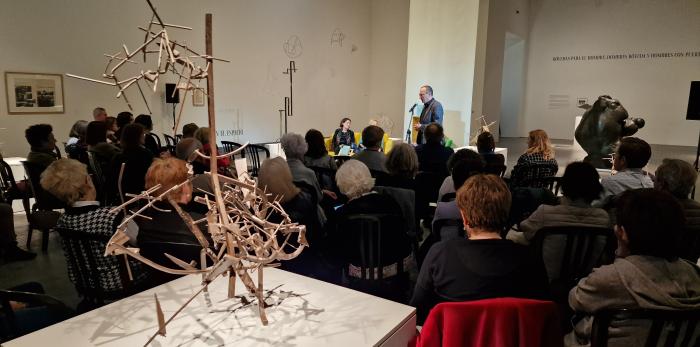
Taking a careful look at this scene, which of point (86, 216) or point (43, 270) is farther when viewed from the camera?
point (43, 270)

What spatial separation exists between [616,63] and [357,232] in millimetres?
14271

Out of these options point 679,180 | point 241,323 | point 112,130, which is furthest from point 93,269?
point 112,130

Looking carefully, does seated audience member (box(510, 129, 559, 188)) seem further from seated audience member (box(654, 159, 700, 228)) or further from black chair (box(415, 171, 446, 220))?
seated audience member (box(654, 159, 700, 228))

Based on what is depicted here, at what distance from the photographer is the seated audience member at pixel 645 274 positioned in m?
1.38

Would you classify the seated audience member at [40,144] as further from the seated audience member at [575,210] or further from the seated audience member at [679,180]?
the seated audience member at [679,180]

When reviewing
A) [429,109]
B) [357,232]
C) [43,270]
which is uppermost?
[429,109]

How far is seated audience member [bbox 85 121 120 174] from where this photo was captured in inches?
165

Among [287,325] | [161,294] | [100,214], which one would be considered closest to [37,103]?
[100,214]

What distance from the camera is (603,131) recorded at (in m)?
5.58

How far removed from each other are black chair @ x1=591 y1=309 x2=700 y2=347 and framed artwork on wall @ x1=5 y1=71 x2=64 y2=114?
7.60 m

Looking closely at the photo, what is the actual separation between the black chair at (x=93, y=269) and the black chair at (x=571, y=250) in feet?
6.60

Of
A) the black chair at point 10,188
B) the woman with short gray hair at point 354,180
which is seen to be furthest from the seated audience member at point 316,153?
the black chair at point 10,188

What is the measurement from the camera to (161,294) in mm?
1526

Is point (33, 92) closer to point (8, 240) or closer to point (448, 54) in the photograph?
point (8, 240)
